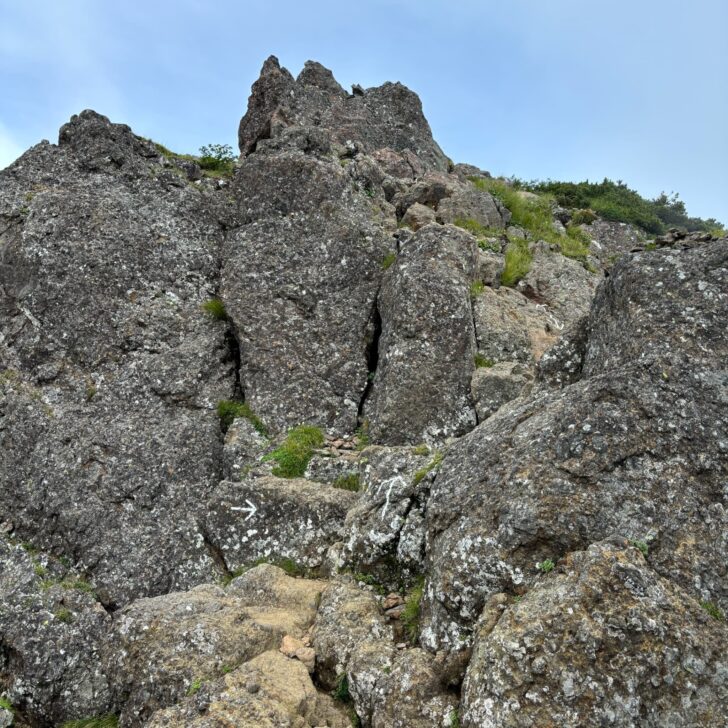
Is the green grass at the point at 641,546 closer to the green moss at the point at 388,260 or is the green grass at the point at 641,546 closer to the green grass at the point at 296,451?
the green grass at the point at 296,451

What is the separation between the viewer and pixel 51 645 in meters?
11.7

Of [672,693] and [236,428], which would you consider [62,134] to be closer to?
[236,428]

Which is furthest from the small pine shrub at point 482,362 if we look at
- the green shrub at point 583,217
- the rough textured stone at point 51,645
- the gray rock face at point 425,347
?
the green shrub at point 583,217

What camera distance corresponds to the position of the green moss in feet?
56.7

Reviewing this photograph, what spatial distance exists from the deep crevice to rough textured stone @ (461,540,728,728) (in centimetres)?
834

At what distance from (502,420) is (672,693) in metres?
4.64

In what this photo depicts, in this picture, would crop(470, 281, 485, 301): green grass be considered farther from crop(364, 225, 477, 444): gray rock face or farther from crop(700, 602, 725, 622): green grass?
crop(700, 602, 725, 622): green grass

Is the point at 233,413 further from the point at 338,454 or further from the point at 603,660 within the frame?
the point at 603,660

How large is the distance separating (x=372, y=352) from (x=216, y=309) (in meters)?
4.21

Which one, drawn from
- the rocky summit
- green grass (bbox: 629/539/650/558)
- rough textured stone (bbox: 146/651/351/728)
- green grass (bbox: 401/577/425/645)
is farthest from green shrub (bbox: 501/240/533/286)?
rough textured stone (bbox: 146/651/351/728)

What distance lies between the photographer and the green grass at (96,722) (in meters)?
10.0

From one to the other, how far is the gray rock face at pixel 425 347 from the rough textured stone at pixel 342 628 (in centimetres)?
457

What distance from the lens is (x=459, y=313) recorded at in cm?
1551

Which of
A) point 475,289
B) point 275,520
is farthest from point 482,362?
point 275,520
